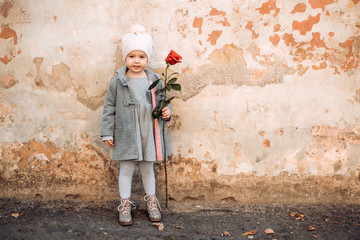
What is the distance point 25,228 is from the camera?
273cm

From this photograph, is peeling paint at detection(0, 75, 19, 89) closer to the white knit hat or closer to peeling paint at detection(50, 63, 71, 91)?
peeling paint at detection(50, 63, 71, 91)

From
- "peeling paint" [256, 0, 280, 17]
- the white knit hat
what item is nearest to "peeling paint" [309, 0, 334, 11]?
"peeling paint" [256, 0, 280, 17]

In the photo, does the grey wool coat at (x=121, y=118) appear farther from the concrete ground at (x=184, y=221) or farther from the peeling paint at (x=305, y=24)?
the peeling paint at (x=305, y=24)

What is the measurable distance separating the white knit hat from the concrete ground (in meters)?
1.37

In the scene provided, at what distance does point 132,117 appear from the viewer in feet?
9.30

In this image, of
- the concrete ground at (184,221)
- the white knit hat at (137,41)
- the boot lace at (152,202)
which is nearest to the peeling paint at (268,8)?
the white knit hat at (137,41)

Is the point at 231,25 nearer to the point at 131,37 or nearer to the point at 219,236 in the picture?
the point at 131,37

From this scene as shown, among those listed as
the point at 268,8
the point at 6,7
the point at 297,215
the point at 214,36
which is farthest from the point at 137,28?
the point at 297,215

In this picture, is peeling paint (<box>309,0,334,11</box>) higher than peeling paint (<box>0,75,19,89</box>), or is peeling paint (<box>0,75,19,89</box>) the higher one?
peeling paint (<box>309,0,334,11</box>)

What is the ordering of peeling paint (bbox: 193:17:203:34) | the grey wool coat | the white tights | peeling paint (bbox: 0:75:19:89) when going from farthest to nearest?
peeling paint (bbox: 0:75:19:89) < peeling paint (bbox: 193:17:203:34) < the white tights < the grey wool coat

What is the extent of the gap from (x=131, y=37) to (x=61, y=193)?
1586mm

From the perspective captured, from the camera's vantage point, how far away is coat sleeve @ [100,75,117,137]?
112 inches

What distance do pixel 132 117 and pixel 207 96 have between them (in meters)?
0.73

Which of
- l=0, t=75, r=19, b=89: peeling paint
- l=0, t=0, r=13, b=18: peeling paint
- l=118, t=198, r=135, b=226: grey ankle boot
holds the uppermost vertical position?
l=0, t=0, r=13, b=18: peeling paint
